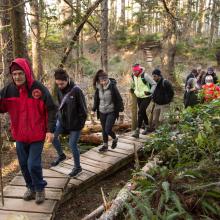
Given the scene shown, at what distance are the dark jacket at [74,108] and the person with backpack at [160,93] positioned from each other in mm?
3403

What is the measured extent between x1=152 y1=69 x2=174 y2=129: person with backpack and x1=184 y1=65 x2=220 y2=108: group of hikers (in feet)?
2.56

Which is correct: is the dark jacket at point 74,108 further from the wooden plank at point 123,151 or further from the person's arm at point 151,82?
the person's arm at point 151,82

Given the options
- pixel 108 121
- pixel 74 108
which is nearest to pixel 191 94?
pixel 108 121

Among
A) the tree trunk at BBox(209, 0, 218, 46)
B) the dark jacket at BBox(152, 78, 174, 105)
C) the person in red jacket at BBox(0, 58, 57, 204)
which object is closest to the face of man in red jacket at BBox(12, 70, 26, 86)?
the person in red jacket at BBox(0, 58, 57, 204)

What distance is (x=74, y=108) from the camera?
5.06m

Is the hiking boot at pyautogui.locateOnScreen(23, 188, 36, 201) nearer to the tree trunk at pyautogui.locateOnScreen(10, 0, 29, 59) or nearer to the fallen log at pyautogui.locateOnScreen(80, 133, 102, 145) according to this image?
the tree trunk at pyautogui.locateOnScreen(10, 0, 29, 59)

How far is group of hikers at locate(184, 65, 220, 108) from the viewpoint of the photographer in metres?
6.35

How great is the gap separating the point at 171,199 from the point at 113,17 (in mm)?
33816

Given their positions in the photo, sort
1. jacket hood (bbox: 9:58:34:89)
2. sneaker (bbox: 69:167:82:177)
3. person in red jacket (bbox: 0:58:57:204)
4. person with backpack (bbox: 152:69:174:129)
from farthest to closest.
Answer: person with backpack (bbox: 152:69:174:129), sneaker (bbox: 69:167:82:177), person in red jacket (bbox: 0:58:57:204), jacket hood (bbox: 9:58:34:89)

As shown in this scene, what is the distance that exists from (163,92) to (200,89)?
1.56 m

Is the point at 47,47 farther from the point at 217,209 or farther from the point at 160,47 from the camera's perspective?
the point at 160,47

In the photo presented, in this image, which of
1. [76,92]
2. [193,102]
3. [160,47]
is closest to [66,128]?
[76,92]

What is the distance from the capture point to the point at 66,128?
5.18 metres

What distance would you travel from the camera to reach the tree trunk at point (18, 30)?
6.05 metres
